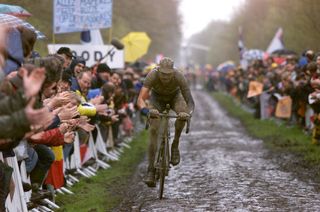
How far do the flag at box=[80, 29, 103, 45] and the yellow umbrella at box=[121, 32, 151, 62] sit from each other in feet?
16.6

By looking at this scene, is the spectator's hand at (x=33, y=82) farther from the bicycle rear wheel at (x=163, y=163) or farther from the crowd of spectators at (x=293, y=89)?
the crowd of spectators at (x=293, y=89)

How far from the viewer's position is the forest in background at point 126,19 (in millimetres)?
16875

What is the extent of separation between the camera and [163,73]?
38.4 ft

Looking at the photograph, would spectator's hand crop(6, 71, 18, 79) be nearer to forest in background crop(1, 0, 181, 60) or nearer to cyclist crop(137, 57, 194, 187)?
cyclist crop(137, 57, 194, 187)

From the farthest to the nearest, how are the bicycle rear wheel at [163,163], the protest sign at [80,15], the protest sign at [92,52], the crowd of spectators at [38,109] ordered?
1. the protest sign at [92,52]
2. the protest sign at [80,15]
3. the bicycle rear wheel at [163,163]
4. the crowd of spectators at [38,109]

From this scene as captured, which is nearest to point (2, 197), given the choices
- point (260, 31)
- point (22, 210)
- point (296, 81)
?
point (22, 210)

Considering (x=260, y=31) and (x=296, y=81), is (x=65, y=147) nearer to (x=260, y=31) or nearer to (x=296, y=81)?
(x=296, y=81)

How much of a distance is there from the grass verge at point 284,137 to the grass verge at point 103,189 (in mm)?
3489

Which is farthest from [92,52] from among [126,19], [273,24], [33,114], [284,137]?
[273,24]

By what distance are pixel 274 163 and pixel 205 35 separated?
487ft

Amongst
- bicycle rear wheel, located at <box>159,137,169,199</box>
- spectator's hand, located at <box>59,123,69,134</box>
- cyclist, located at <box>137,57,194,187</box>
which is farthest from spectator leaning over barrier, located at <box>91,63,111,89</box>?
spectator's hand, located at <box>59,123,69,134</box>

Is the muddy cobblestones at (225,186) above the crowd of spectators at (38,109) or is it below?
below

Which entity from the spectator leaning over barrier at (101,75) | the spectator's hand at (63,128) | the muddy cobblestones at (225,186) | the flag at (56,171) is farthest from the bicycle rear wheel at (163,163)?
the spectator leaning over barrier at (101,75)

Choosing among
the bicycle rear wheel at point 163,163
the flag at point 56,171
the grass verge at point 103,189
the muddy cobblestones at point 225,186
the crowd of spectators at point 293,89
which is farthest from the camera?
the crowd of spectators at point 293,89
